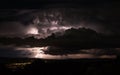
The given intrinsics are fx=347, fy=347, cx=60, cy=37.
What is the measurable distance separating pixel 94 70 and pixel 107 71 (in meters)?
4.00

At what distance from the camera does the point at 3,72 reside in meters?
119

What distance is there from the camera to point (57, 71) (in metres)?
133

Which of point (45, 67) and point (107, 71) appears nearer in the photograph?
point (107, 71)

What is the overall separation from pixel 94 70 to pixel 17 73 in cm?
3471

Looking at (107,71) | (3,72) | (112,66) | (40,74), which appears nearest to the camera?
(107,71)

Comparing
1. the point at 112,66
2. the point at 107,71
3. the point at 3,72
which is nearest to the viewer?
the point at 107,71

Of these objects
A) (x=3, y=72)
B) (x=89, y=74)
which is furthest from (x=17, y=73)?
(x=89, y=74)

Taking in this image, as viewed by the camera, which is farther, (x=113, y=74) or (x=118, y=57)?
(x=118, y=57)

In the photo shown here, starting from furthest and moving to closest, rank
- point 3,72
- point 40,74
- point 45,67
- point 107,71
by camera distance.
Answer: point 45,67, point 40,74, point 3,72, point 107,71

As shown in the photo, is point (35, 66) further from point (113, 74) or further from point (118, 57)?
point (113, 74)

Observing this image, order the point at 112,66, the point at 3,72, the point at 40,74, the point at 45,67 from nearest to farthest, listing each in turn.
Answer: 1. the point at 112,66
2. the point at 3,72
3. the point at 40,74
4. the point at 45,67

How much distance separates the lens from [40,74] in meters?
127

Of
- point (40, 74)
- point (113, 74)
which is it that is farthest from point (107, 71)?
point (40, 74)

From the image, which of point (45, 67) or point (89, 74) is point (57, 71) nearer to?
point (45, 67)
